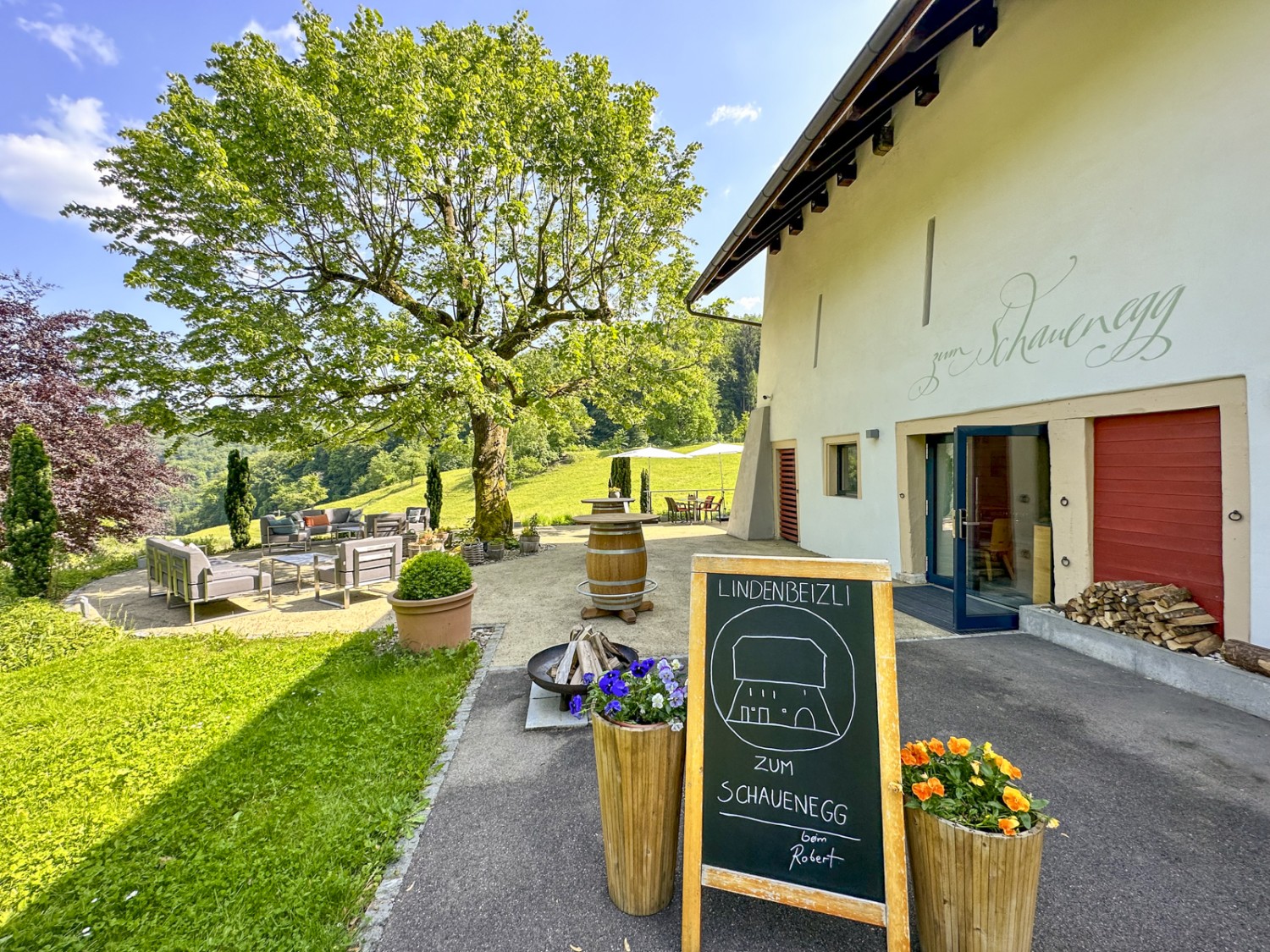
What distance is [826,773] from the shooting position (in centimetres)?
161

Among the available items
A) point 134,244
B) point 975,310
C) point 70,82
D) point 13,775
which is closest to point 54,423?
point 134,244

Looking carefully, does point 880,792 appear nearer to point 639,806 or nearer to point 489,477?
point 639,806

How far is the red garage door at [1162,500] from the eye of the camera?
357cm

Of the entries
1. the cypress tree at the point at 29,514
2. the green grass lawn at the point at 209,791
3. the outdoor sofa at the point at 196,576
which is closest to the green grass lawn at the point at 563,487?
the outdoor sofa at the point at 196,576

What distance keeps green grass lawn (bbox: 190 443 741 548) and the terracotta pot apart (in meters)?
13.5

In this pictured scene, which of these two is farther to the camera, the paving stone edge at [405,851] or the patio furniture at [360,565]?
the patio furniture at [360,565]

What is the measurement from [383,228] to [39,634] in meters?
7.26

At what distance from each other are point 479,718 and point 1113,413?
5594 millimetres

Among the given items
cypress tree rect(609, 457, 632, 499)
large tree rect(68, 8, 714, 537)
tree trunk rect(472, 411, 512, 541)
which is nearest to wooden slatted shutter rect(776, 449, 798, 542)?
large tree rect(68, 8, 714, 537)

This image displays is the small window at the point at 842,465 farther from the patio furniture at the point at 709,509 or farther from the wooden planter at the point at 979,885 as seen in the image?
the wooden planter at the point at 979,885

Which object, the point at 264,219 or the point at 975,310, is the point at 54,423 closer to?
the point at 264,219

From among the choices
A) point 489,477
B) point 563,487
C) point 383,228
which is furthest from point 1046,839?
point 563,487

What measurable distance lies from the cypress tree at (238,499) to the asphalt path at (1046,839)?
491 inches

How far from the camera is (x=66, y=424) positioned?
8789 millimetres
